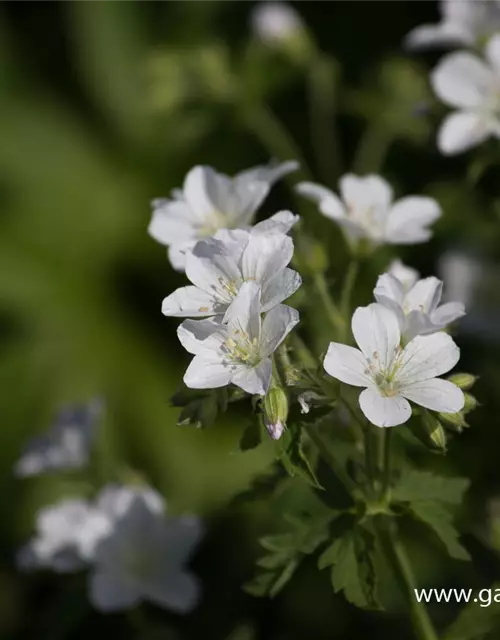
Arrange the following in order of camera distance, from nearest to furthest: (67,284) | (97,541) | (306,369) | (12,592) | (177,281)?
(306,369) → (97,541) → (12,592) → (177,281) → (67,284)

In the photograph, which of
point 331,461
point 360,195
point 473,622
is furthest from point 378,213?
point 473,622

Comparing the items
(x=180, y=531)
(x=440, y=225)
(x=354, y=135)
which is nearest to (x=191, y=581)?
(x=180, y=531)

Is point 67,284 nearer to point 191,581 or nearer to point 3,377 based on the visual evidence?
point 3,377

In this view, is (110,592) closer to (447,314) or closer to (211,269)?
(211,269)

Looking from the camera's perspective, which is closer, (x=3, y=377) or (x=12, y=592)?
Answer: (x=12, y=592)

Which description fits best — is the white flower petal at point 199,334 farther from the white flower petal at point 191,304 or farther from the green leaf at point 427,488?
the green leaf at point 427,488

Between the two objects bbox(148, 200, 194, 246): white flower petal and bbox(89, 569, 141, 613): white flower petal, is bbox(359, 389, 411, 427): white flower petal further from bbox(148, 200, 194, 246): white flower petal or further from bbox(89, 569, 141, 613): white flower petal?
bbox(89, 569, 141, 613): white flower petal

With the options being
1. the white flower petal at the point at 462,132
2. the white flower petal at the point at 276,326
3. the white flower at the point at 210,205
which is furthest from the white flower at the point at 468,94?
the white flower petal at the point at 276,326
